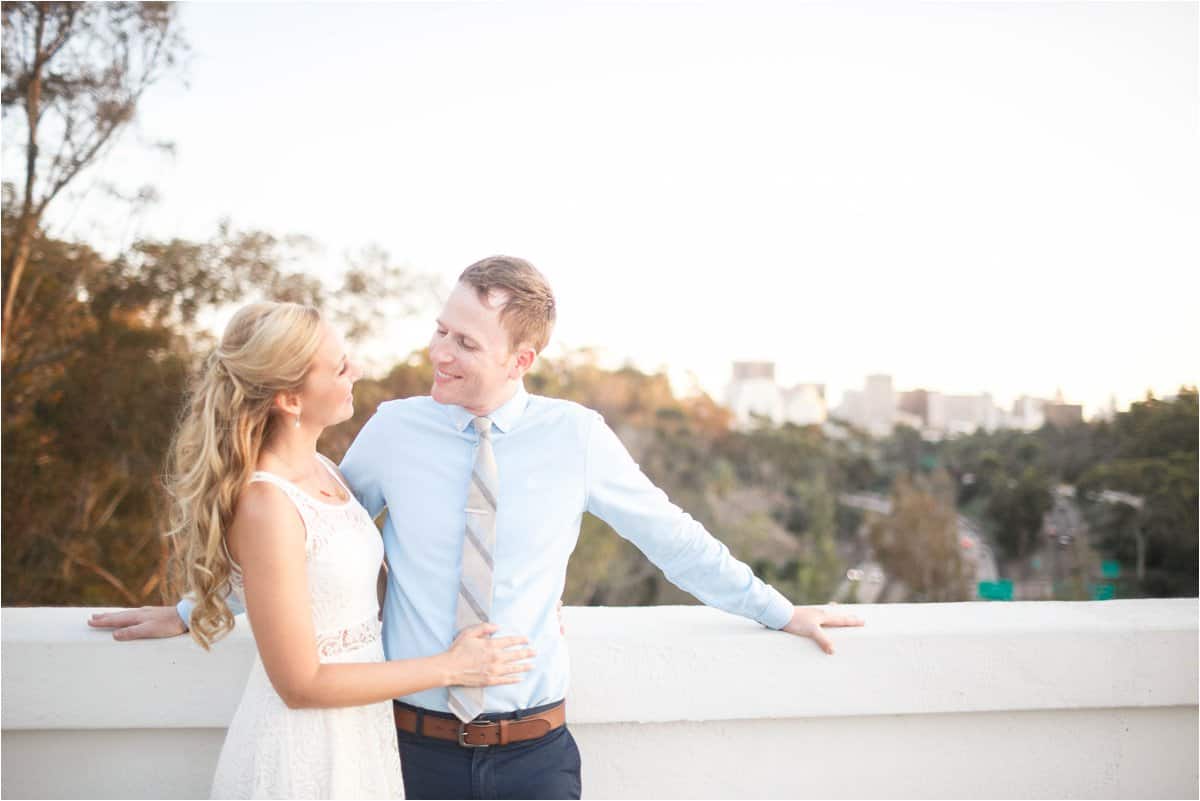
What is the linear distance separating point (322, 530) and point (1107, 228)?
1957cm

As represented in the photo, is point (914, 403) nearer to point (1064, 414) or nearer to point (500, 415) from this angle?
point (1064, 414)

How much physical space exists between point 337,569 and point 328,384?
1.00ft

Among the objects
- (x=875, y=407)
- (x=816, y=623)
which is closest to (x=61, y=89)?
(x=816, y=623)

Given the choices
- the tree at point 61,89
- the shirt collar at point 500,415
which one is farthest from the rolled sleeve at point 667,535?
the tree at point 61,89

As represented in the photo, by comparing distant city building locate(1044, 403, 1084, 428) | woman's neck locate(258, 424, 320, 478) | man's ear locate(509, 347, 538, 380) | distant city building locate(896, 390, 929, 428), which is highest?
distant city building locate(896, 390, 929, 428)

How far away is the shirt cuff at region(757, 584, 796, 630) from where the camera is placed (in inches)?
73.8

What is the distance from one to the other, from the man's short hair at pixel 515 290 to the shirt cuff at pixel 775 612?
2.29 ft

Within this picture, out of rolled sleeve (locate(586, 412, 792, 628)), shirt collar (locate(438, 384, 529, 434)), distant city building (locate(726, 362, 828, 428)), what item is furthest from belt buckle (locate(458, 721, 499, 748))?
distant city building (locate(726, 362, 828, 428))

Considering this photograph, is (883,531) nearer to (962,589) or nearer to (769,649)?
(962,589)

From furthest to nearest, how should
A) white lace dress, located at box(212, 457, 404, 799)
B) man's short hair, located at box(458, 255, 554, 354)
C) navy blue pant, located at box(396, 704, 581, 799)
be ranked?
1. man's short hair, located at box(458, 255, 554, 354)
2. navy blue pant, located at box(396, 704, 581, 799)
3. white lace dress, located at box(212, 457, 404, 799)

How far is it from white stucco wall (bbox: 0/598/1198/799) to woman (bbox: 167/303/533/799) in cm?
30

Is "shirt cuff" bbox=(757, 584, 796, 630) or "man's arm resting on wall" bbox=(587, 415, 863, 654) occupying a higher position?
"man's arm resting on wall" bbox=(587, 415, 863, 654)

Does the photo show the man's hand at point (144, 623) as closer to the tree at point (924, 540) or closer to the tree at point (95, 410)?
the tree at point (95, 410)

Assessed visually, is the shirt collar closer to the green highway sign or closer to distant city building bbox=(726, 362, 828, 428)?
the green highway sign
